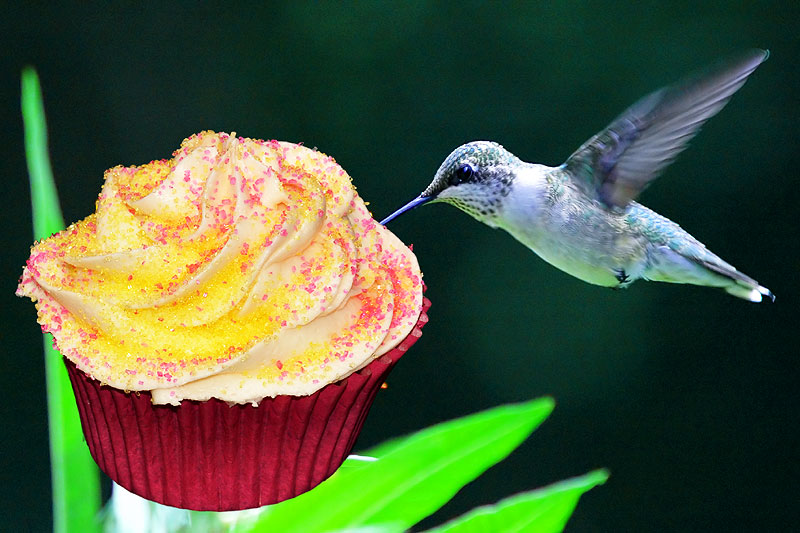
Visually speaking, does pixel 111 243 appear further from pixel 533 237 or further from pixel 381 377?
pixel 533 237

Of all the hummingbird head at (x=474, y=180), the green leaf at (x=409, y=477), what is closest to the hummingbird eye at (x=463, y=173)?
the hummingbird head at (x=474, y=180)

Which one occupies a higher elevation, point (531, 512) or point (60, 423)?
point (60, 423)

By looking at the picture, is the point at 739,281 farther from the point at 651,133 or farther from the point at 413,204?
the point at 413,204

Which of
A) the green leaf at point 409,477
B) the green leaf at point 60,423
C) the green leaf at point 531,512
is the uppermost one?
the green leaf at point 60,423

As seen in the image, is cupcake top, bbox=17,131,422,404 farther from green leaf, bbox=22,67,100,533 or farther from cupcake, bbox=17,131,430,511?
green leaf, bbox=22,67,100,533

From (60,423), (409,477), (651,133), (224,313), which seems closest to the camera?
(224,313)

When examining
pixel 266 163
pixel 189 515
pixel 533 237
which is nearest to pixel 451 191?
pixel 533 237

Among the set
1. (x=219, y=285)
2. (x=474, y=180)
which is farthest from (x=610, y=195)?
(x=219, y=285)

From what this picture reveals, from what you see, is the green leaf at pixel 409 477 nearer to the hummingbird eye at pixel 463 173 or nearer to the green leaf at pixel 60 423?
the green leaf at pixel 60 423
